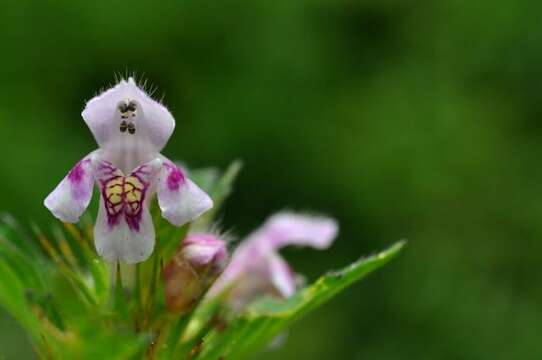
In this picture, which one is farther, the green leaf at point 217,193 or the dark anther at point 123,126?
the green leaf at point 217,193

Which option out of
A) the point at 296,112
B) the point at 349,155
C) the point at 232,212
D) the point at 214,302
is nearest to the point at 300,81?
the point at 296,112

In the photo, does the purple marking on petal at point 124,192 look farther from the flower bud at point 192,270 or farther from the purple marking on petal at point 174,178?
the flower bud at point 192,270

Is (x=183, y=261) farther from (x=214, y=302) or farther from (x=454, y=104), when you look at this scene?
(x=454, y=104)

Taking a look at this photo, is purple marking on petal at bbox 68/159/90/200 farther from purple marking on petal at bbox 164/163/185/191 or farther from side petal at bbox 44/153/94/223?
purple marking on petal at bbox 164/163/185/191

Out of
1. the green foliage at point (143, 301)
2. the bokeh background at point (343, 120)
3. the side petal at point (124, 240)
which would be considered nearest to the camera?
the side petal at point (124, 240)

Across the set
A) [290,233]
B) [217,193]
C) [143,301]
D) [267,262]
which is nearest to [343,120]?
[290,233]

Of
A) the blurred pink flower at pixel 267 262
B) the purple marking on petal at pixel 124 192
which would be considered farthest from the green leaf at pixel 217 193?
the purple marking on petal at pixel 124 192

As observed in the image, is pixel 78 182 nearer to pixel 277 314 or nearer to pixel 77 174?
→ pixel 77 174
